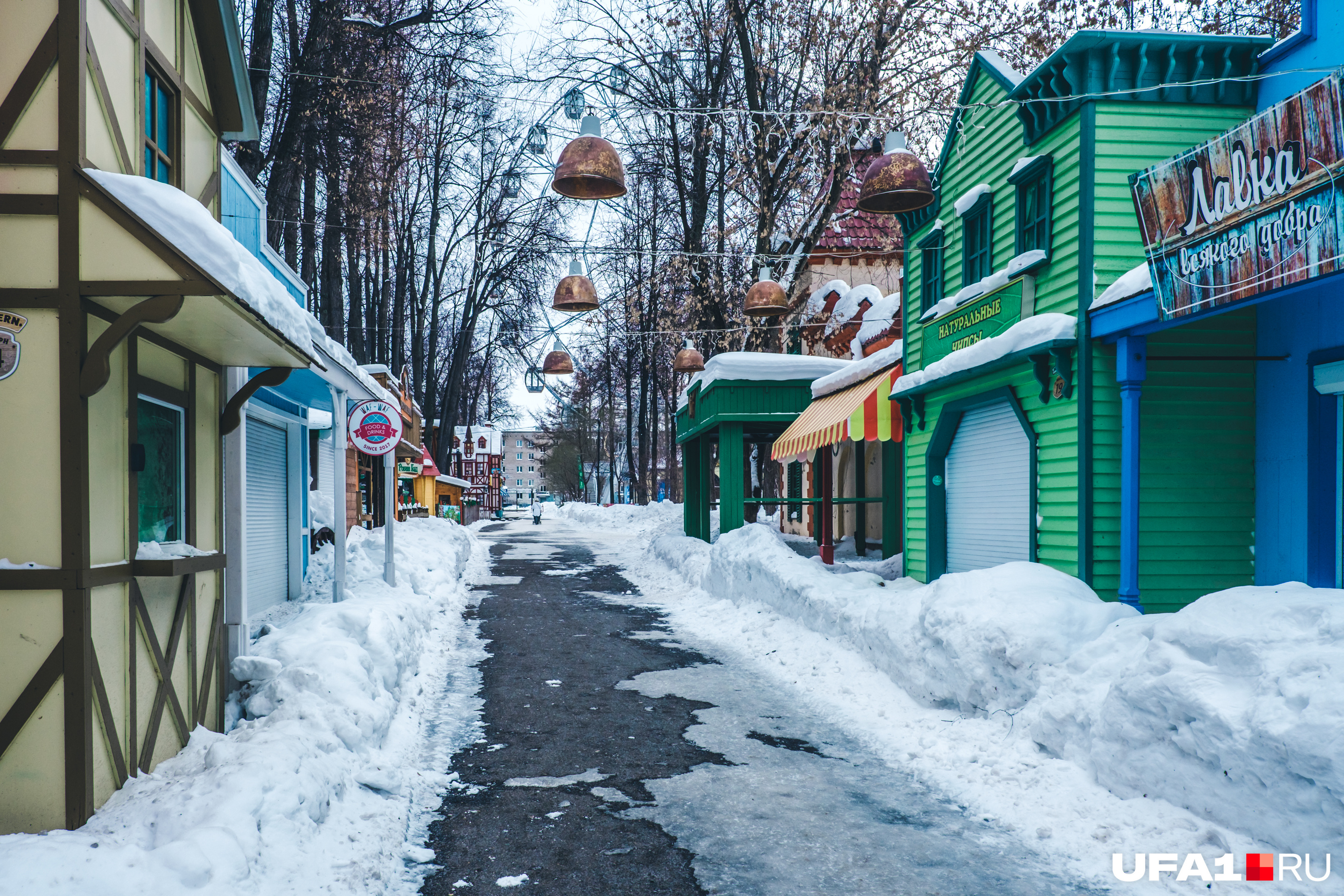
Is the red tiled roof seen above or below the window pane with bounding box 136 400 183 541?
above

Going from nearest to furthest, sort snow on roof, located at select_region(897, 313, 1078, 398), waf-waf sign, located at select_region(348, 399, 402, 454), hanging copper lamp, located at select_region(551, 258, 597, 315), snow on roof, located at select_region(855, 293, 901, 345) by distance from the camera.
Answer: snow on roof, located at select_region(897, 313, 1078, 398) < hanging copper lamp, located at select_region(551, 258, 597, 315) < waf-waf sign, located at select_region(348, 399, 402, 454) < snow on roof, located at select_region(855, 293, 901, 345)

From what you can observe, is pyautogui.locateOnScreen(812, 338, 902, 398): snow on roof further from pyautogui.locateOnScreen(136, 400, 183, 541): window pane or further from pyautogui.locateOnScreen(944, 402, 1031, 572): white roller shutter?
pyautogui.locateOnScreen(136, 400, 183, 541): window pane

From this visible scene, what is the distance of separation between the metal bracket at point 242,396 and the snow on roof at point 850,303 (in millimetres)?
15590

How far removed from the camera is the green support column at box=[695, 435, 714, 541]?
22859 millimetres

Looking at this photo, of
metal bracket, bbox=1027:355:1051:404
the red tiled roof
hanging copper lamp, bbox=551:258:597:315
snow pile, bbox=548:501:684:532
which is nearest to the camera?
metal bracket, bbox=1027:355:1051:404

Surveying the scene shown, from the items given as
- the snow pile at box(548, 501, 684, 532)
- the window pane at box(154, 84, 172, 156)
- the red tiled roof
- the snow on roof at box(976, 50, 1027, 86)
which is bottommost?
the snow pile at box(548, 501, 684, 532)

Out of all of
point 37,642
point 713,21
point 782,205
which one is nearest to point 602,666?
point 37,642

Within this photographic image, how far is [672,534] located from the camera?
25156 mm

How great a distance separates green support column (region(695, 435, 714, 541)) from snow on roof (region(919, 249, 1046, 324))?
10.4m

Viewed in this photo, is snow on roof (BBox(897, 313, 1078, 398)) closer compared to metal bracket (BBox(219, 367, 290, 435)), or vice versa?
metal bracket (BBox(219, 367, 290, 435))

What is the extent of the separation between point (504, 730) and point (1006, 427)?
278 inches

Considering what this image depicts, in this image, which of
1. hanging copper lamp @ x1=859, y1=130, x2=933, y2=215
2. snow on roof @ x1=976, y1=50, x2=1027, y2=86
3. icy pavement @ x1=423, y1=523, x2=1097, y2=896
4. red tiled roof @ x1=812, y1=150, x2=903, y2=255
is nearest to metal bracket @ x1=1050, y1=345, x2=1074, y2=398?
hanging copper lamp @ x1=859, y1=130, x2=933, y2=215

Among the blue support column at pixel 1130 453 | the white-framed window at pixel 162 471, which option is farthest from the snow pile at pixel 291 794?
the blue support column at pixel 1130 453

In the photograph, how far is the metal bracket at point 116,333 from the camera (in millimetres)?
4379
